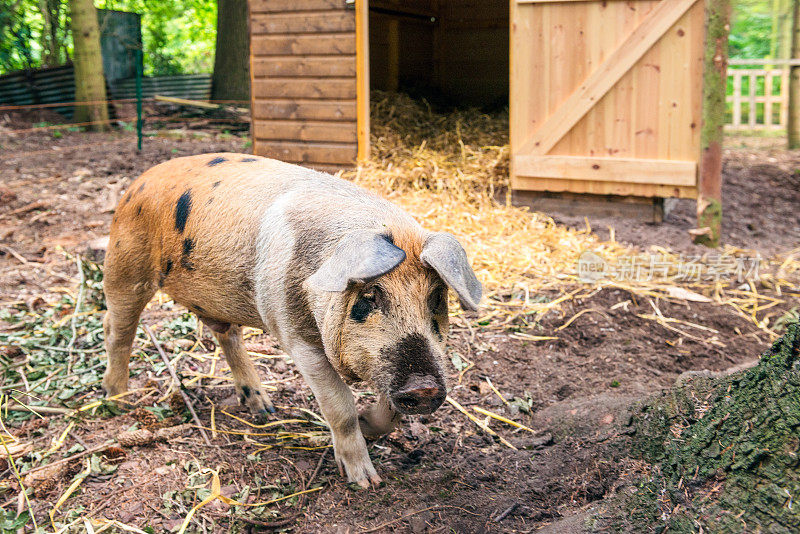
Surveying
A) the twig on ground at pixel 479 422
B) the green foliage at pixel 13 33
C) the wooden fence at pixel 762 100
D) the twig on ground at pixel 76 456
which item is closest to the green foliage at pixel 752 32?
the wooden fence at pixel 762 100

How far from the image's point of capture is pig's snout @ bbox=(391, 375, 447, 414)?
251 centimetres

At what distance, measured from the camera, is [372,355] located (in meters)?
2.67

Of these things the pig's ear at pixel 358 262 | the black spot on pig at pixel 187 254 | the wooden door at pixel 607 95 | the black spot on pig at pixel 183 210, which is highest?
the wooden door at pixel 607 95

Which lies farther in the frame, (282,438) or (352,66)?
(352,66)

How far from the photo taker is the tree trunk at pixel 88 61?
40.9 ft

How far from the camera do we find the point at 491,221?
7.28 m

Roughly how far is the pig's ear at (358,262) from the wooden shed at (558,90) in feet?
17.1

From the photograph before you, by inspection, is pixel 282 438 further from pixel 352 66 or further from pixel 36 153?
pixel 36 153

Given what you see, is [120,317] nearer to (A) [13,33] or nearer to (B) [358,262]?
(B) [358,262]

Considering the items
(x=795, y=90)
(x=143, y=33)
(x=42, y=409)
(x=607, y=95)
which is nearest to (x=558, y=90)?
(x=607, y=95)

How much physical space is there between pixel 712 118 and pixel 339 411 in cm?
526

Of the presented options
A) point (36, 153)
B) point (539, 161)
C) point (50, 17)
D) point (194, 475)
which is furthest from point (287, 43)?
point (50, 17)

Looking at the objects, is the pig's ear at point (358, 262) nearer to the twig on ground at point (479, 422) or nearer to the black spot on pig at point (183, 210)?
the black spot on pig at point (183, 210)

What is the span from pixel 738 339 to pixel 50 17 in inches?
688
